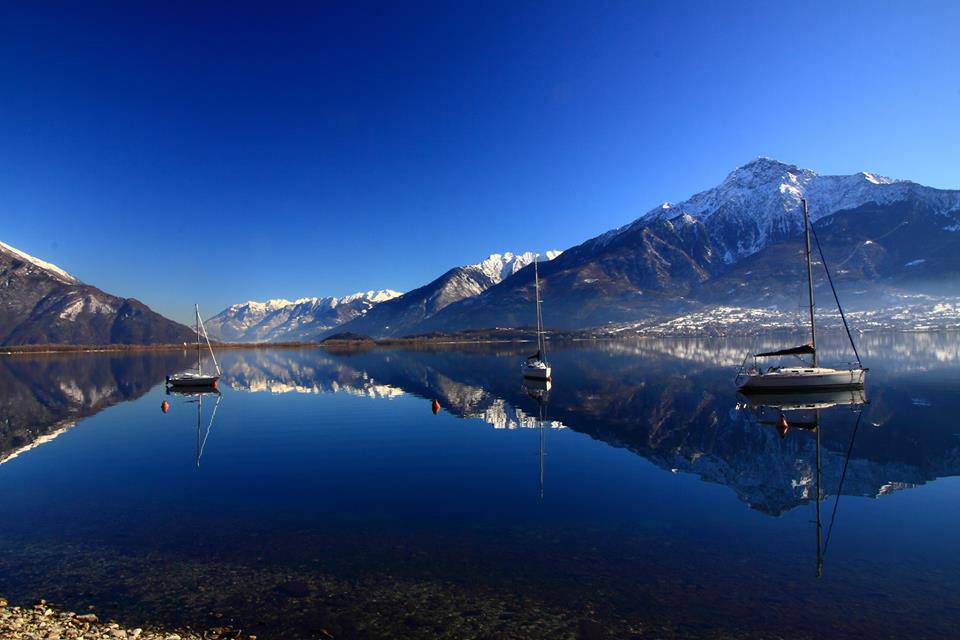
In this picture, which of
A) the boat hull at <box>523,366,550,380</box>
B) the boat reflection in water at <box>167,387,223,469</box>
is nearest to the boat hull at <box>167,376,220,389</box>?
the boat reflection in water at <box>167,387,223,469</box>

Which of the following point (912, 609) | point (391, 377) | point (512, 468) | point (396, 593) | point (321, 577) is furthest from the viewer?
point (391, 377)

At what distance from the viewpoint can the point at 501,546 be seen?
22938 millimetres

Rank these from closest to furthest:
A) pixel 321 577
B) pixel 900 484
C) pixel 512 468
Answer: pixel 321 577 < pixel 900 484 < pixel 512 468

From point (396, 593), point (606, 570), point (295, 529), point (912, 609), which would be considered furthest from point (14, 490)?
point (912, 609)

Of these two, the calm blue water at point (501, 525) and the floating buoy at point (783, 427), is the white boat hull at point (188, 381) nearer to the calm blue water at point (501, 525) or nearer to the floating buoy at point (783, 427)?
the calm blue water at point (501, 525)

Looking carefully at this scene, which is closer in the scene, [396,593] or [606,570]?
[396,593]

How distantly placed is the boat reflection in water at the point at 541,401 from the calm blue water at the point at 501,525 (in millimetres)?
535

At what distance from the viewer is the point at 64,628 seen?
16.2 m

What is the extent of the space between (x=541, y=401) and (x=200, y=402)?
50.9 m

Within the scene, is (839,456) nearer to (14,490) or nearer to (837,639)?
(837,639)

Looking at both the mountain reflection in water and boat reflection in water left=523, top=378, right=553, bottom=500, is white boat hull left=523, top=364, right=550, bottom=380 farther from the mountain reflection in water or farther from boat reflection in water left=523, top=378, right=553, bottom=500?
the mountain reflection in water

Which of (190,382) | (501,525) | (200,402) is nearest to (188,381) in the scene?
(190,382)

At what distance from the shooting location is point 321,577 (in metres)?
20.3

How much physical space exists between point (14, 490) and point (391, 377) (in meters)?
83.2
